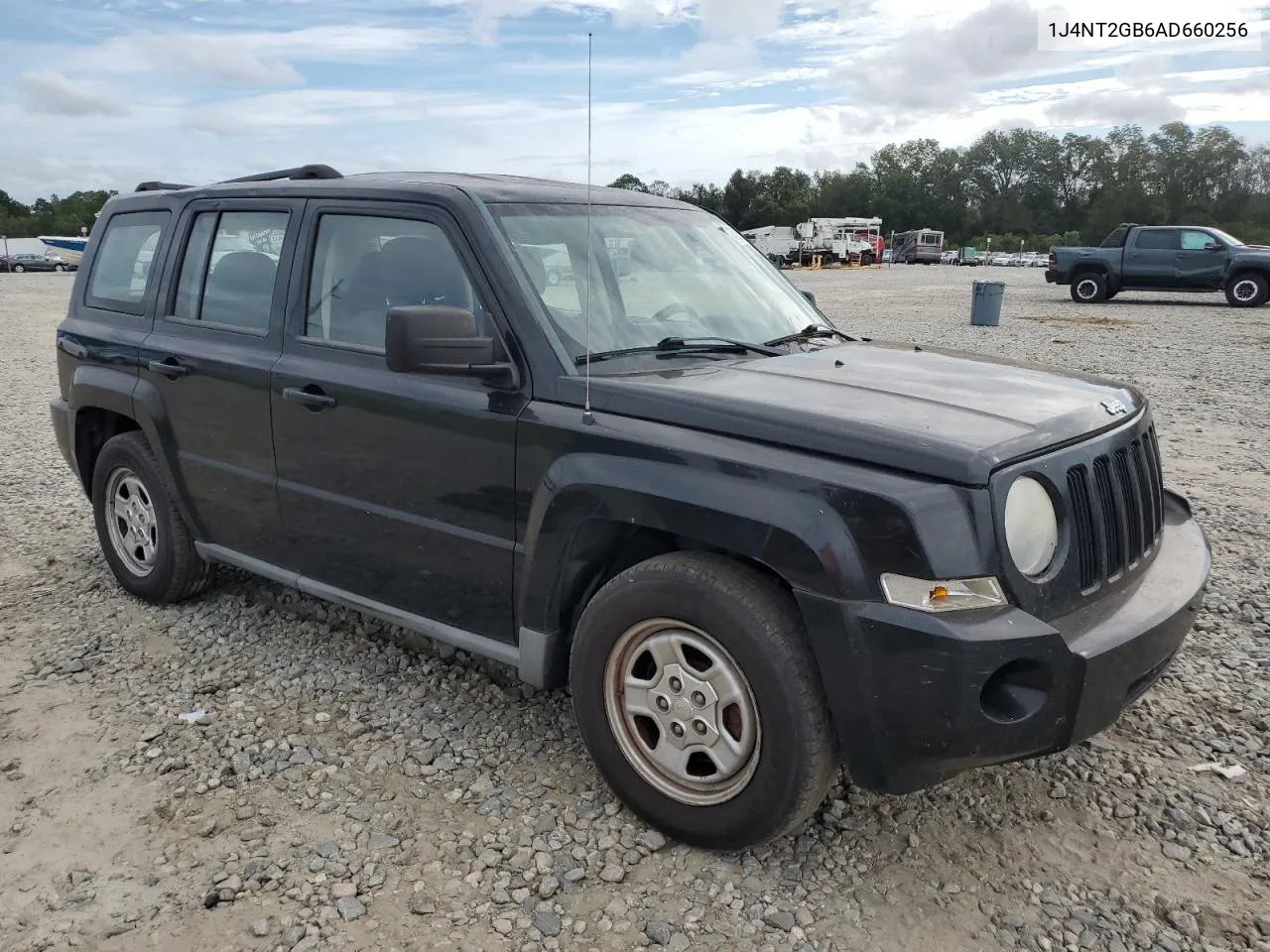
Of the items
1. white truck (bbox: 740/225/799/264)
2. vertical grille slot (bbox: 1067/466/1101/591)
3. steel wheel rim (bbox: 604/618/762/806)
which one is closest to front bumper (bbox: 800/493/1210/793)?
vertical grille slot (bbox: 1067/466/1101/591)

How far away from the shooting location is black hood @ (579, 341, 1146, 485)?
8.27 feet

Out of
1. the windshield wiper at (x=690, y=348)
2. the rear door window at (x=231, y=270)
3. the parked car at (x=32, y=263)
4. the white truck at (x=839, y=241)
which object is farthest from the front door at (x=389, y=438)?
the parked car at (x=32, y=263)

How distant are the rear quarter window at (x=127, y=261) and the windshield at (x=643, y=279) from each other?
6.80 feet

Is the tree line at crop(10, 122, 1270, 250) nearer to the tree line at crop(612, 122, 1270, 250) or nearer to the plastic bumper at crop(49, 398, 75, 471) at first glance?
the tree line at crop(612, 122, 1270, 250)

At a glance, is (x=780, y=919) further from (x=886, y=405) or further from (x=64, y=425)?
(x=64, y=425)

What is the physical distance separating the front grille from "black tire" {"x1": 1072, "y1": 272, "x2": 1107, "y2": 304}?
2239 cm

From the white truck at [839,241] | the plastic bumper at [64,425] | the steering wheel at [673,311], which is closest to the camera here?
the steering wheel at [673,311]

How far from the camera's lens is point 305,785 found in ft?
10.7

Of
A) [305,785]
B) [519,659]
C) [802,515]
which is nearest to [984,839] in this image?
[802,515]

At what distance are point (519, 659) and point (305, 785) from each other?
82 cm

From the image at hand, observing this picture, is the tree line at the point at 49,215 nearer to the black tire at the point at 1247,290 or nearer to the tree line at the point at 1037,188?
the tree line at the point at 1037,188

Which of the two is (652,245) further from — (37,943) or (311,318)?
(37,943)

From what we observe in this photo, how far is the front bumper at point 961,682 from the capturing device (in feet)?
7.82

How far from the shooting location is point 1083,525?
2.67m
